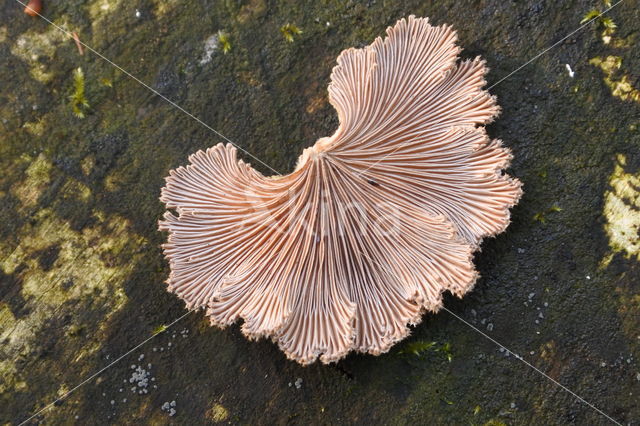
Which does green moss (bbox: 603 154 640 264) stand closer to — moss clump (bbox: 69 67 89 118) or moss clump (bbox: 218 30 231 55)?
moss clump (bbox: 218 30 231 55)

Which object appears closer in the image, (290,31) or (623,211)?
(623,211)

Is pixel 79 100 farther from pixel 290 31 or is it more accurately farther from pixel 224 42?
pixel 290 31

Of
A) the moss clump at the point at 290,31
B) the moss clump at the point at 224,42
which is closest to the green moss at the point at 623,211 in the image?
the moss clump at the point at 290,31

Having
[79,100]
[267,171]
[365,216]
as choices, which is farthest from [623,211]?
[79,100]

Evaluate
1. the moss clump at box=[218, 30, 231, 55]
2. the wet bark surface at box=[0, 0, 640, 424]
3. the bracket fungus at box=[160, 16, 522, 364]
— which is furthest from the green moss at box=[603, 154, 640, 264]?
the moss clump at box=[218, 30, 231, 55]

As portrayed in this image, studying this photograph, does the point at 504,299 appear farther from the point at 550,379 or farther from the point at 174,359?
the point at 174,359

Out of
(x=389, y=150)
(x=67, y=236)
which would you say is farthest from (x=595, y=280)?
(x=67, y=236)

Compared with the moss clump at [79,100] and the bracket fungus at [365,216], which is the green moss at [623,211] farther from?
the moss clump at [79,100]
